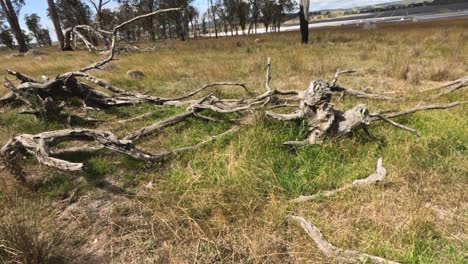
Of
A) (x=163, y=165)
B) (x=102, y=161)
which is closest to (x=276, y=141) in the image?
(x=163, y=165)

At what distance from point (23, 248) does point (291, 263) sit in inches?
72.3

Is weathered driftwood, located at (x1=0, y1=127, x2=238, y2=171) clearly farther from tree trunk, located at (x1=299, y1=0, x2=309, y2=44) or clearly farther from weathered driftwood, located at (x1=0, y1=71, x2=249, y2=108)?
tree trunk, located at (x1=299, y1=0, x2=309, y2=44)

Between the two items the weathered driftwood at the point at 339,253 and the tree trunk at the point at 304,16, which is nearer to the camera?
the weathered driftwood at the point at 339,253

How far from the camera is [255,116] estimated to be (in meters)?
4.27

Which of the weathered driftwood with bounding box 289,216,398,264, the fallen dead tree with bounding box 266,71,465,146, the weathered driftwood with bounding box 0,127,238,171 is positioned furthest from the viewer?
the fallen dead tree with bounding box 266,71,465,146

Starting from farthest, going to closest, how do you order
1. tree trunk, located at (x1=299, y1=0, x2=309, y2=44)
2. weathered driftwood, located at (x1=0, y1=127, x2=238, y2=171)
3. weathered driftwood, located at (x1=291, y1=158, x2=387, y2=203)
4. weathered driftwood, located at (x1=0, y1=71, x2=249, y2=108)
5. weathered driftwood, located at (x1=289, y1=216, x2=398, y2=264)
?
tree trunk, located at (x1=299, y1=0, x2=309, y2=44) → weathered driftwood, located at (x1=0, y1=71, x2=249, y2=108) → weathered driftwood, located at (x1=0, y1=127, x2=238, y2=171) → weathered driftwood, located at (x1=291, y1=158, x2=387, y2=203) → weathered driftwood, located at (x1=289, y1=216, x2=398, y2=264)

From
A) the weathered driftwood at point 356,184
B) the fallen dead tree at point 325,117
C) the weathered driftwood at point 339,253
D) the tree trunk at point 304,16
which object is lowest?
the weathered driftwood at point 339,253

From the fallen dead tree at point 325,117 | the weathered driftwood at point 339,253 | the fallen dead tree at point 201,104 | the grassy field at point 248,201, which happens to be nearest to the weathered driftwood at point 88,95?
the fallen dead tree at point 201,104

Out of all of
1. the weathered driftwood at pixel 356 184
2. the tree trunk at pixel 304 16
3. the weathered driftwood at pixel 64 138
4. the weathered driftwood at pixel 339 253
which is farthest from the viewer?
the tree trunk at pixel 304 16

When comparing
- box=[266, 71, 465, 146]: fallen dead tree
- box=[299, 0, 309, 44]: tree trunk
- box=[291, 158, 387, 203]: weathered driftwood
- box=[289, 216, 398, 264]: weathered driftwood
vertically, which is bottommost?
box=[289, 216, 398, 264]: weathered driftwood

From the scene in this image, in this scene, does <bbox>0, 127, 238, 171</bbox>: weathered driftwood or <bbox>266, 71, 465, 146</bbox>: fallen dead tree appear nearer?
<bbox>0, 127, 238, 171</bbox>: weathered driftwood

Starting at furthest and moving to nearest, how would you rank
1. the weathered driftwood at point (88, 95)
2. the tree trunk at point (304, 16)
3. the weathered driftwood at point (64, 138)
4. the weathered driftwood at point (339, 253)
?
the tree trunk at point (304, 16), the weathered driftwood at point (88, 95), the weathered driftwood at point (64, 138), the weathered driftwood at point (339, 253)

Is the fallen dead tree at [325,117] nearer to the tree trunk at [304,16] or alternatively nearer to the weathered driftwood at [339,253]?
the weathered driftwood at [339,253]

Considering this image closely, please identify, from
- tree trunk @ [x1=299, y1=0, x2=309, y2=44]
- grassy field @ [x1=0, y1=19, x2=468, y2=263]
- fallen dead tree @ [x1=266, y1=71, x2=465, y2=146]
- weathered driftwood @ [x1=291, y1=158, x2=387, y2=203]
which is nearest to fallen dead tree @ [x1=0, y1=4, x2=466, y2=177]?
fallen dead tree @ [x1=266, y1=71, x2=465, y2=146]
